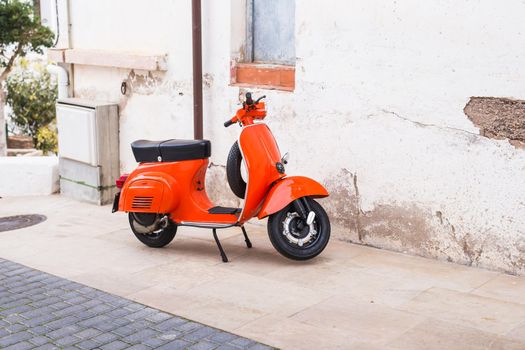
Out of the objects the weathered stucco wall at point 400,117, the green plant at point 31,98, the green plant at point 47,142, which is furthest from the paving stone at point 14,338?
the green plant at point 31,98

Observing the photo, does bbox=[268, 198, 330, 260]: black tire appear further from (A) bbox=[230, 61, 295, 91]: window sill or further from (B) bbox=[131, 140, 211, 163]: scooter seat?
(A) bbox=[230, 61, 295, 91]: window sill

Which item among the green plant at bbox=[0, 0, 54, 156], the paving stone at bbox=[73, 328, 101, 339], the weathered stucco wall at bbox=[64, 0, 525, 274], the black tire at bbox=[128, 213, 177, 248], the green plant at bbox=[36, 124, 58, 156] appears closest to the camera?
the paving stone at bbox=[73, 328, 101, 339]

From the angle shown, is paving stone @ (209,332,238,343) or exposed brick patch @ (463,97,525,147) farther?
exposed brick patch @ (463,97,525,147)

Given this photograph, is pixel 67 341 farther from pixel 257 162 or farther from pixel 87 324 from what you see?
pixel 257 162

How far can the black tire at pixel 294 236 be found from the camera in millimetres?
5859

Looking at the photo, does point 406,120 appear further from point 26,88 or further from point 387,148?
point 26,88

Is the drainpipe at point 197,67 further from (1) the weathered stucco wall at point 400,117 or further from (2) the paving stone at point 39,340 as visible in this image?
(2) the paving stone at point 39,340

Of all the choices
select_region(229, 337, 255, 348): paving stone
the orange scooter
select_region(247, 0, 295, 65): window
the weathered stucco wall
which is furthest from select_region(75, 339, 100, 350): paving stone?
select_region(247, 0, 295, 65): window

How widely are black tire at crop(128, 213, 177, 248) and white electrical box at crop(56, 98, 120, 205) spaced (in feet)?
6.16

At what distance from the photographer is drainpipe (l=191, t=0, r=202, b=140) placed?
7.34m

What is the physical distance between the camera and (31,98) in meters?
19.5

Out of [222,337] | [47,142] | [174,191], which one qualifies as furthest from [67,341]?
[47,142]

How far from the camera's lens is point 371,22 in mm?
6168

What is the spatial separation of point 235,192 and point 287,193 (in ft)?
2.01
